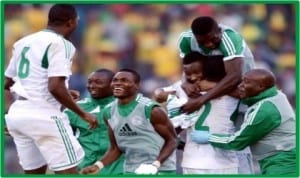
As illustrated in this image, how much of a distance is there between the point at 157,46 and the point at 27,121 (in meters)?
4.04

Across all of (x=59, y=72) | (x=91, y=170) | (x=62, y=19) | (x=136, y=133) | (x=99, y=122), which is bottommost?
(x=91, y=170)

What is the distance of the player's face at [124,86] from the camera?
5867 millimetres

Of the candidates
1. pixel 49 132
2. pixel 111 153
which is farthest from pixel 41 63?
pixel 111 153

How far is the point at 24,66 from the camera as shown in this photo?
556 cm

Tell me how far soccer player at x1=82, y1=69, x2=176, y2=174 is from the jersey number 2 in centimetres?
70

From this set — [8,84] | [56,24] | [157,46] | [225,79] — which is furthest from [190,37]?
[157,46]

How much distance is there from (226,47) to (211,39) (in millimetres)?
120

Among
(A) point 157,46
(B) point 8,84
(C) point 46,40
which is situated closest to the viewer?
(C) point 46,40

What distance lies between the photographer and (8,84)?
5871 mm

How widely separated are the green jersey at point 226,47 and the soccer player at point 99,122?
37.9 inches

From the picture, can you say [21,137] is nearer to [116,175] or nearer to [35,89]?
[35,89]

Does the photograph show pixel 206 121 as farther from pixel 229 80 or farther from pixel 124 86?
pixel 124 86

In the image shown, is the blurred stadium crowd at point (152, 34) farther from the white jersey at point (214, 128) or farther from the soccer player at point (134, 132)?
the white jersey at point (214, 128)

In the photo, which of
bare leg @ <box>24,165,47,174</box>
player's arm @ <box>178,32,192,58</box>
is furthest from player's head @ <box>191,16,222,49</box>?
bare leg @ <box>24,165,47,174</box>
